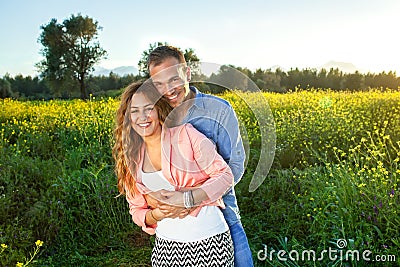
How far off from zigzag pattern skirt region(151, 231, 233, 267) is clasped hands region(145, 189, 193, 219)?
147mm

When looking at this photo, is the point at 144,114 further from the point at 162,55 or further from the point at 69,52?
the point at 69,52

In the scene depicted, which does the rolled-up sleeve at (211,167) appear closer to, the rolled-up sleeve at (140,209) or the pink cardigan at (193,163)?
the pink cardigan at (193,163)

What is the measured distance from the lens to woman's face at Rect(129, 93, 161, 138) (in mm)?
1876

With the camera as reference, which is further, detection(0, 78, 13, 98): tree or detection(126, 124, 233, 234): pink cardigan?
detection(0, 78, 13, 98): tree

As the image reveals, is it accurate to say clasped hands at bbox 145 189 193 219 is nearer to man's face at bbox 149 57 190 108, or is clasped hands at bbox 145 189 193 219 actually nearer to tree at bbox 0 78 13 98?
man's face at bbox 149 57 190 108

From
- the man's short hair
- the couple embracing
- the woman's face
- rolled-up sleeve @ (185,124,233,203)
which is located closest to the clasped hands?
the couple embracing

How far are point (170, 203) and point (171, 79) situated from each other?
0.52m

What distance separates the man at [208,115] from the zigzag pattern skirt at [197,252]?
0.18m

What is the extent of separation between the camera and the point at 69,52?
79.6 ft

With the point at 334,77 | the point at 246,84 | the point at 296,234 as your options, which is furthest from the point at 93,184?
the point at 334,77

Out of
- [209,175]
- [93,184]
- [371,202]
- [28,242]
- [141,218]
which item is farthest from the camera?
[93,184]

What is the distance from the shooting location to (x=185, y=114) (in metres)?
2.09

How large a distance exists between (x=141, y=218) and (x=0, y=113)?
8712 mm

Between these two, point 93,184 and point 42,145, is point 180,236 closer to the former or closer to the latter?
point 93,184
